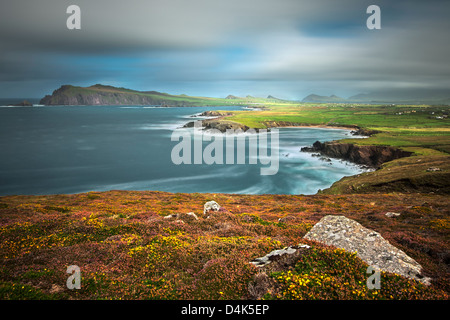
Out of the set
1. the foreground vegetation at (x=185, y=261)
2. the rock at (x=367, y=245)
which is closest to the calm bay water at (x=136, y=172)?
the foreground vegetation at (x=185, y=261)

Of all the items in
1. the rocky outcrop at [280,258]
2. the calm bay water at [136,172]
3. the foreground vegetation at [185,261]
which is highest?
the rocky outcrop at [280,258]

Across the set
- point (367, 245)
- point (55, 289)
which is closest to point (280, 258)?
point (367, 245)

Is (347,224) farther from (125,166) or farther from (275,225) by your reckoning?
(125,166)

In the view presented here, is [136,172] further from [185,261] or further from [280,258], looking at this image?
[280,258]

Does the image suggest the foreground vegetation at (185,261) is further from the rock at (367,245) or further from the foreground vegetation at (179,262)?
the rock at (367,245)

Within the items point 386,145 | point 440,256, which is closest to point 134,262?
point 440,256
